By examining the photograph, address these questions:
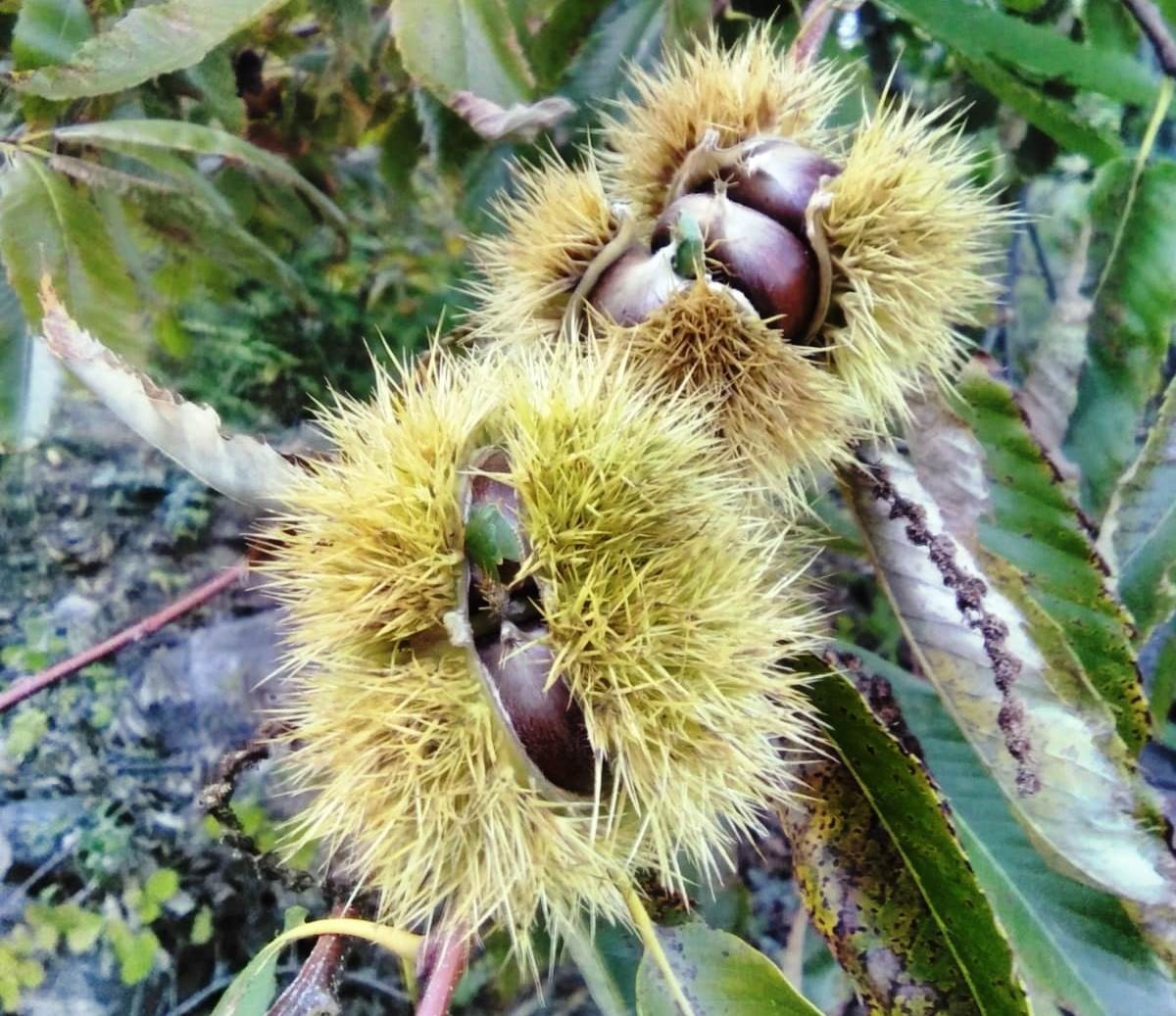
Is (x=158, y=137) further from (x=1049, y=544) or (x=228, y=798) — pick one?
(x=1049, y=544)

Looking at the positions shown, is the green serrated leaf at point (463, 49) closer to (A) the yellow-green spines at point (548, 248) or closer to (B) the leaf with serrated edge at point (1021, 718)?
(A) the yellow-green spines at point (548, 248)

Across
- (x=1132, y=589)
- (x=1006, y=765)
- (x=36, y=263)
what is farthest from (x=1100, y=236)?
(x=36, y=263)

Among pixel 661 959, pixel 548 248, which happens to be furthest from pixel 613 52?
pixel 661 959

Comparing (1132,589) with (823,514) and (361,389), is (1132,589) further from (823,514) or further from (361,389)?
(361,389)

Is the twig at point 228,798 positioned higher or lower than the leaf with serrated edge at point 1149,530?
lower

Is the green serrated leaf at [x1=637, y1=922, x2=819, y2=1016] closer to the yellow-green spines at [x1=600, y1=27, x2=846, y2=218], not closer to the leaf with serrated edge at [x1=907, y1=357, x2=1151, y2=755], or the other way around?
the leaf with serrated edge at [x1=907, y1=357, x2=1151, y2=755]

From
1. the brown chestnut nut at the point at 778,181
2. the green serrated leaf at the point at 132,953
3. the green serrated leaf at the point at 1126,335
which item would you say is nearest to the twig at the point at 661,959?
the brown chestnut nut at the point at 778,181
